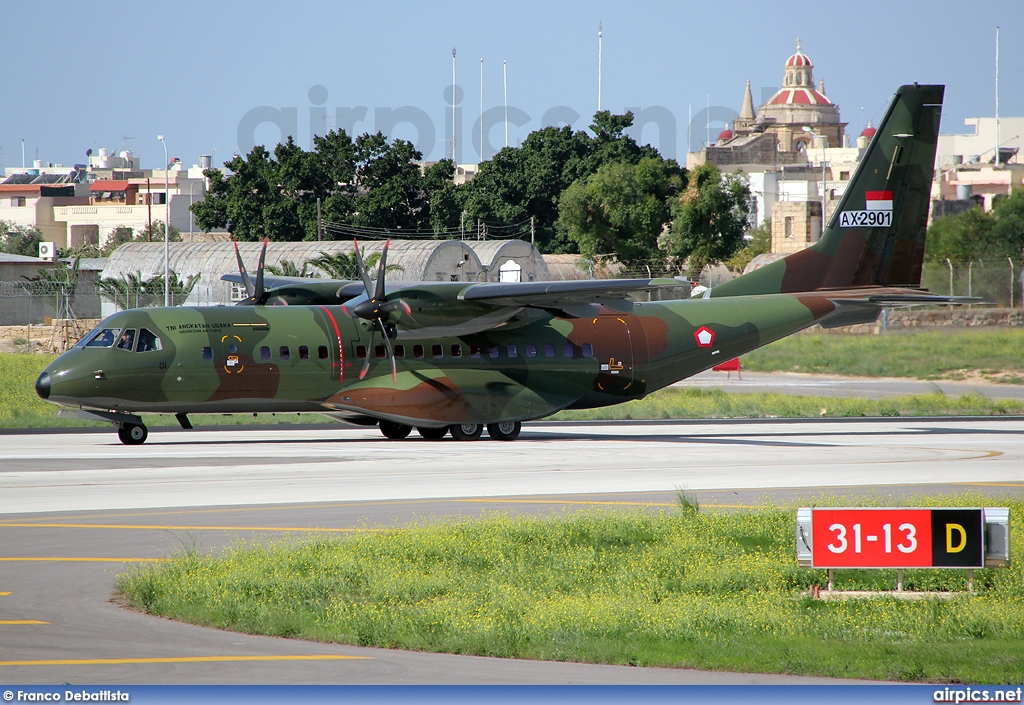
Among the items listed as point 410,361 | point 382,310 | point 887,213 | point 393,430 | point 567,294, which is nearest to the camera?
point 567,294

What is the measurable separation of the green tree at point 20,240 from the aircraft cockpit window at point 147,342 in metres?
91.5

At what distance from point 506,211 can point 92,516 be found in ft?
263

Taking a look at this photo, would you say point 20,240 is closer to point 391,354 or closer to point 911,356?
point 911,356

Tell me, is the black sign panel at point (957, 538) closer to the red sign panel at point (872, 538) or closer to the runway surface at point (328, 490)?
the red sign panel at point (872, 538)

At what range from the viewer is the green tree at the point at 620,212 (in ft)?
265

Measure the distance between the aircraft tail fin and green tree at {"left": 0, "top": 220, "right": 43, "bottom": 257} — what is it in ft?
311

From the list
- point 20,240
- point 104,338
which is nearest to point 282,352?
point 104,338

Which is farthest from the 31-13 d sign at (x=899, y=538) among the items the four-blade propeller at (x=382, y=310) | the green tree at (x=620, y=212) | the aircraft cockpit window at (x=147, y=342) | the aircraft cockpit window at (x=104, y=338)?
the green tree at (x=620, y=212)

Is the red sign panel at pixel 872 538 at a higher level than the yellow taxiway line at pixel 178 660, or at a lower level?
higher

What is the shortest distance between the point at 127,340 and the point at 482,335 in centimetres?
785

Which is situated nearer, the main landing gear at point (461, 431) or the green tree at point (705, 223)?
the main landing gear at point (461, 431)

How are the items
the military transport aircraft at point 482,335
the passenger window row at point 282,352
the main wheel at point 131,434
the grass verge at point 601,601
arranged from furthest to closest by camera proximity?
1. the main wheel at point 131,434
2. the passenger window row at point 282,352
3. the military transport aircraft at point 482,335
4. the grass verge at point 601,601

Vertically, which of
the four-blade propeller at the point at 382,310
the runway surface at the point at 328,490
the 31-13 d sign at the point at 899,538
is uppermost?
the four-blade propeller at the point at 382,310

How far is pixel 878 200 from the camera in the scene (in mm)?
29375
